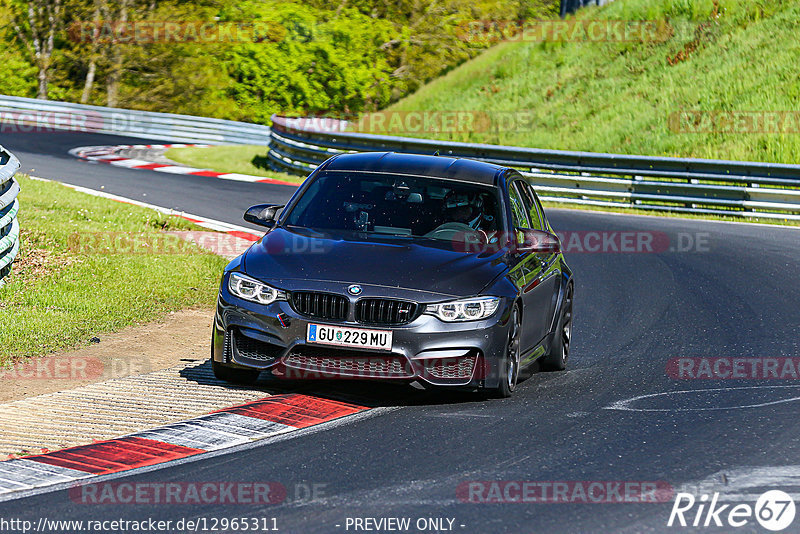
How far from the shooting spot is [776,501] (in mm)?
5441

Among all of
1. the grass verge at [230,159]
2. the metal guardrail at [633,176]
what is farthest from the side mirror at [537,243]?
the grass verge at [230,159]

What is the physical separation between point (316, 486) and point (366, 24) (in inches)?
2080

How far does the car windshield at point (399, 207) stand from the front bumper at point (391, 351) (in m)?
1.13

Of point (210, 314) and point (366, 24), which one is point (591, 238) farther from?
point (366, 24)

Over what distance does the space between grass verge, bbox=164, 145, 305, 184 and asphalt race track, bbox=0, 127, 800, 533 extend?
14.6 metres

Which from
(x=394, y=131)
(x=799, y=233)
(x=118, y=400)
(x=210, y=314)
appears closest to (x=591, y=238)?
(x=799, y=233)

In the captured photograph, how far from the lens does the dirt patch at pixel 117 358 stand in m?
8.15

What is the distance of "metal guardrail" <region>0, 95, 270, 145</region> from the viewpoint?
3691 centimetres

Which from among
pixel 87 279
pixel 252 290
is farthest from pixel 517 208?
pixel 87 279

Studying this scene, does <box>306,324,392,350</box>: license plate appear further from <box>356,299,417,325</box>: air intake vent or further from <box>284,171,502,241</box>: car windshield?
<box>284,171,502,241</box>: car windshield

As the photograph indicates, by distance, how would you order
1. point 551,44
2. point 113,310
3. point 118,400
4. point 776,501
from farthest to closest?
point 551,44, point 113,310, point 118,400, point 776,501

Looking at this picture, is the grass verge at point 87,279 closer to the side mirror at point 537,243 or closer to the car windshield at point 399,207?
the car windshield at point 399,207

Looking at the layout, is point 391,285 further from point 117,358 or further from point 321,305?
point 117,358

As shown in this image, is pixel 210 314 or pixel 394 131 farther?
pixel 394 131
